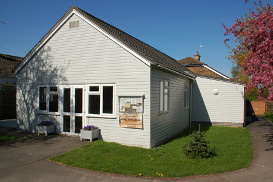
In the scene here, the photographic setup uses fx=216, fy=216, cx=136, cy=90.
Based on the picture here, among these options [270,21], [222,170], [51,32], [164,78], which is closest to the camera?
[222,170]

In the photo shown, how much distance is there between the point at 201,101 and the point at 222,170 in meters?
10.6

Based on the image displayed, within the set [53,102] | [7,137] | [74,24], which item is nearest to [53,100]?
[53,102]

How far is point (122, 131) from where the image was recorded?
923 cm

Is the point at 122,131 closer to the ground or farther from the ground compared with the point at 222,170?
farther from the ground

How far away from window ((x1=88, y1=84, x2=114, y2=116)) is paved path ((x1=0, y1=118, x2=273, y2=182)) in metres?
1.58

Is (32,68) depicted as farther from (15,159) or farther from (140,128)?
(140,128)

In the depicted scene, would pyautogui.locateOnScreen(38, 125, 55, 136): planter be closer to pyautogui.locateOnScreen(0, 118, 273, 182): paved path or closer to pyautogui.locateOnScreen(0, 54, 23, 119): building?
pyautogui.locateOnScreen(0, 118, 273, 182): paved path

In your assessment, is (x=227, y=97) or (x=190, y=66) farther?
(x=190, y=66)

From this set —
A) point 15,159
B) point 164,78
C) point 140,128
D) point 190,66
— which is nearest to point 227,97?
point 164,78

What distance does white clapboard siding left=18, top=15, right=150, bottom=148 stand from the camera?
29.4 ft

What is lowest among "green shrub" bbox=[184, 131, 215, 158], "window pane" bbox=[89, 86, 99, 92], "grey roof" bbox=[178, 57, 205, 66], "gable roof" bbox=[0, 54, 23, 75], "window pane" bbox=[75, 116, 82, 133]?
"green shrub" bbox=[184, 131, 215, 158]

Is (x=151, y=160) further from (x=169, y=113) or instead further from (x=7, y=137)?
(x=7, y=137)

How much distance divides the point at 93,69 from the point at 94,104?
5.34ft

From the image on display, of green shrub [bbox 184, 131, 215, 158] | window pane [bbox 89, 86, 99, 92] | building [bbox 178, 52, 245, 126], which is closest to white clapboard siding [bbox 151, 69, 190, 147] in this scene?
building [bbox 178, 52, 245, 126]
